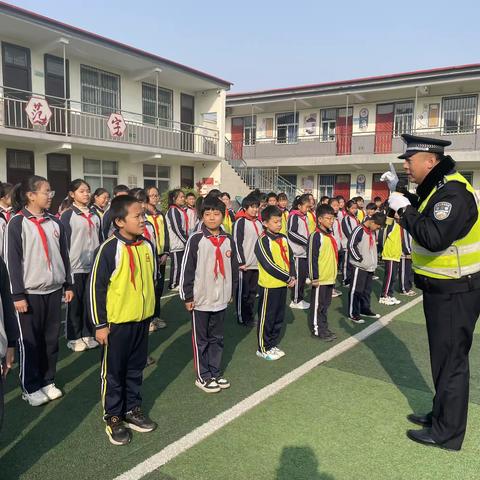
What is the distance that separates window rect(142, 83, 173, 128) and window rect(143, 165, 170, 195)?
1.77 metres

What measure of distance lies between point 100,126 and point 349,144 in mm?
11434

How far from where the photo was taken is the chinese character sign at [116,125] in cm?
1382

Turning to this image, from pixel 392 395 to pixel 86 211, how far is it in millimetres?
3781

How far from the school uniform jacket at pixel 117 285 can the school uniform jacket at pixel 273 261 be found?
1.80 metres

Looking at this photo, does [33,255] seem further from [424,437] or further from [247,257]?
[424,437]

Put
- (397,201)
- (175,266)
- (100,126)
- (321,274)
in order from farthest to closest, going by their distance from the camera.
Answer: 1. (100,126)
2. (175,266)
3. (321,274)
4. (397,201)

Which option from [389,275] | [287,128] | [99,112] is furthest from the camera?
[287,128]

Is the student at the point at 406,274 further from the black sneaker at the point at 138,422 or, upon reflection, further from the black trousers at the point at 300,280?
the black sneaker at the point at 138,422

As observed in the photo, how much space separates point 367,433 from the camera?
3.18 metres

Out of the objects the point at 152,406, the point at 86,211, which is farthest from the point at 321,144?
the point at 152,406

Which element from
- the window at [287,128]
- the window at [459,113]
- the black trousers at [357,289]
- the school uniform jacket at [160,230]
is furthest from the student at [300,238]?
the window at [287,128]

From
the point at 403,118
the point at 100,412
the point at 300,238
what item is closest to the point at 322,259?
the point at 300,238

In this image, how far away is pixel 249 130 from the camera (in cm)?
2339

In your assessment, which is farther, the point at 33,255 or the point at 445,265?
the point at 33,255
